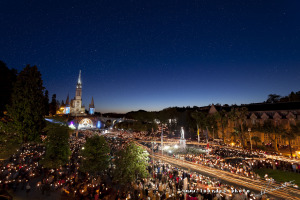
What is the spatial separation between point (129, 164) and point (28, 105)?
14.2 meters

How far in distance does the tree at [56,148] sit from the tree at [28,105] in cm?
234

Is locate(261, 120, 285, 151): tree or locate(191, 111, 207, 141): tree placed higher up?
locate(191, 111, 207, 141): tree

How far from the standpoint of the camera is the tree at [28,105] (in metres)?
17.8

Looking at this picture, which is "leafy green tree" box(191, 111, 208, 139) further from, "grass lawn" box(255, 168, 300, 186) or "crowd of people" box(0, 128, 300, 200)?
"crowd of people" box(0, 128, 300, 200)

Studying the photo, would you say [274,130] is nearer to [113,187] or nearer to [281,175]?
[281,175]

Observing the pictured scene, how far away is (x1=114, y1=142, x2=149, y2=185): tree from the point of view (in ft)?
41.8

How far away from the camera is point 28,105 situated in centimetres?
1828

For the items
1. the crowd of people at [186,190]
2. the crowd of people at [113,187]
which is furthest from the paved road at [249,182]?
the crowd of people at [186,190]

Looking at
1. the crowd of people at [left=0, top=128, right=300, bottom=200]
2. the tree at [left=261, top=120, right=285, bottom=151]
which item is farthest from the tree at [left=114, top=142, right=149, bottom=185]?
the tree at [left=261, top=120, right=285, bottom=151]

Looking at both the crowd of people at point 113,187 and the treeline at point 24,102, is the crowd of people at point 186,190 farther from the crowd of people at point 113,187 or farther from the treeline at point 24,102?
the treeline at point 24,102

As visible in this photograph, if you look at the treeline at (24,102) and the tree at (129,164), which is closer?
the tree at (129,164)

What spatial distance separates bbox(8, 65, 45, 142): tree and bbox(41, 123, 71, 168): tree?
2.34m

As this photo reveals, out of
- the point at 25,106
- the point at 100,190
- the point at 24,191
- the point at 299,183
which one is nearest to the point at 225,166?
the point at 299,183

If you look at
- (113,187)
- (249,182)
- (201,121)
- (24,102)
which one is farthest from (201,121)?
(24,102)
